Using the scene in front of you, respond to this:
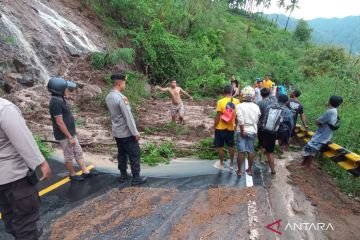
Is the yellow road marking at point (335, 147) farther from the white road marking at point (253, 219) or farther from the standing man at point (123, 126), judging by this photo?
the standing man at point (123, 126)

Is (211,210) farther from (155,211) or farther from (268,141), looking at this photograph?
(268,141)

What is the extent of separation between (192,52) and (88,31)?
6.47 meters

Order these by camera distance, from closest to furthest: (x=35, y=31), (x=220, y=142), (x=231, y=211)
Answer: (x=231, y=211) < (x=220, y=142) < (x=35, y=31)

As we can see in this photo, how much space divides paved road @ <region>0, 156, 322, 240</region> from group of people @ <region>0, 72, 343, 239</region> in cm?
41

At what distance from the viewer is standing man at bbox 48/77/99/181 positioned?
5453 mm

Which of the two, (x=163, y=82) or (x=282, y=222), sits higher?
(x=282, y=222)

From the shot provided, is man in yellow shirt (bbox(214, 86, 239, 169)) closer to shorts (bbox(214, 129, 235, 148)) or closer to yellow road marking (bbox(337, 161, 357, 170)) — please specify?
Result: shorts (bbox(214, 129, 235, 148))

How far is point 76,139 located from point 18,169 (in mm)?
2744

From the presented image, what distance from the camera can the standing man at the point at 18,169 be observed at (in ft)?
9.90

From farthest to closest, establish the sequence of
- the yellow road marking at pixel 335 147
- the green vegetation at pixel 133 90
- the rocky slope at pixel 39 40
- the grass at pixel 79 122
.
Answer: the green vegetation at pixel 133 90 → the rocky slope at pixel 39 40 → the grass at pixel 79 122 → the yellow road marking at pixel 335 147

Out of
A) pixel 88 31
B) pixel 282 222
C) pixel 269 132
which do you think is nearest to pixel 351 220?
pixel 282 222

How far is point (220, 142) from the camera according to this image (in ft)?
22.8

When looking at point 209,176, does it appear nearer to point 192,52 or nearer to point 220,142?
point 220,142

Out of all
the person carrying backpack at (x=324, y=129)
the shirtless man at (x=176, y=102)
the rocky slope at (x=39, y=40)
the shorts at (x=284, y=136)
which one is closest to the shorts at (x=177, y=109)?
the shirtless man at (x=176, y=102)
